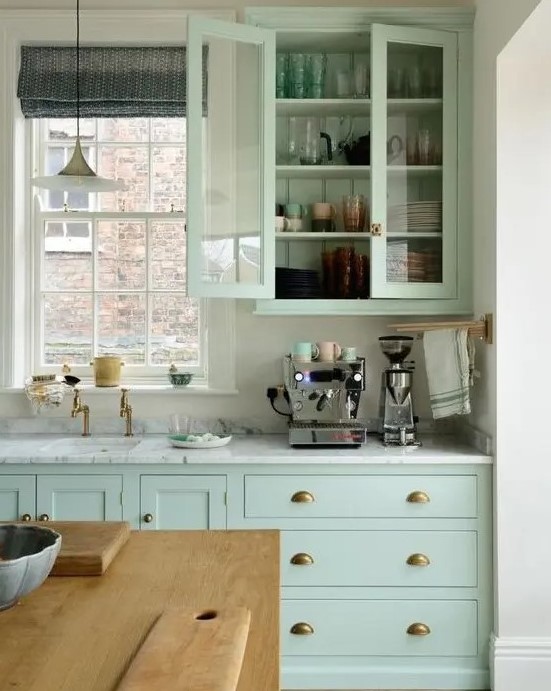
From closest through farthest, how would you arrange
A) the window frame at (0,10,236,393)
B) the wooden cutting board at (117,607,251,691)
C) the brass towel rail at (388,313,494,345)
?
1. the wooden cutting board at (117,607,251,691)
2. the brass towel rail at (388,313,494,345)
3. the window frame at (0,10,236,393)

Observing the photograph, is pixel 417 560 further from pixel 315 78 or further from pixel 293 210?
pixel 315 78

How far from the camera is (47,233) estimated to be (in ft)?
12.9

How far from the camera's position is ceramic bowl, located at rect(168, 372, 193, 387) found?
12.2ft

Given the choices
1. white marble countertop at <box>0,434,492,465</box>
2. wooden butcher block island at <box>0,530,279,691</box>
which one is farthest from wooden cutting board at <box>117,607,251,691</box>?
white marble countertop at <box>0,434,492,465</box>

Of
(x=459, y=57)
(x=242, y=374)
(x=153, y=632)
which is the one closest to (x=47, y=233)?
(x=242, y=374)

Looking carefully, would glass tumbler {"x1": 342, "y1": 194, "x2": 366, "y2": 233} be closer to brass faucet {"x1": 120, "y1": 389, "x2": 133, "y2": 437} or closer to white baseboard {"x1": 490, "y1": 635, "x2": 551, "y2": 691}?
brass faucet {"x1": 120, "y1": 389, "x2": 133, "y2": 437}

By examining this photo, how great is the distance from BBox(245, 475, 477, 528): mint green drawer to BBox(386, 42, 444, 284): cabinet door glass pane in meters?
0.88

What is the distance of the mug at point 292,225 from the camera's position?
11.6ft

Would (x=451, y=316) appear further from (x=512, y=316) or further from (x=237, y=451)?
(x=237, y=451)

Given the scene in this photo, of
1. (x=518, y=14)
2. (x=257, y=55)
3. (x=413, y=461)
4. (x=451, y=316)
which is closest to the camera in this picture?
(x=518, y=14)

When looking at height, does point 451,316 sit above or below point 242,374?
above

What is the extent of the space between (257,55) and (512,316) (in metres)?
1.54

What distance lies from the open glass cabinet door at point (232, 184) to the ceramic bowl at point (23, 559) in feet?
6.10

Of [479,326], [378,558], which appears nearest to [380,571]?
[378,558]
